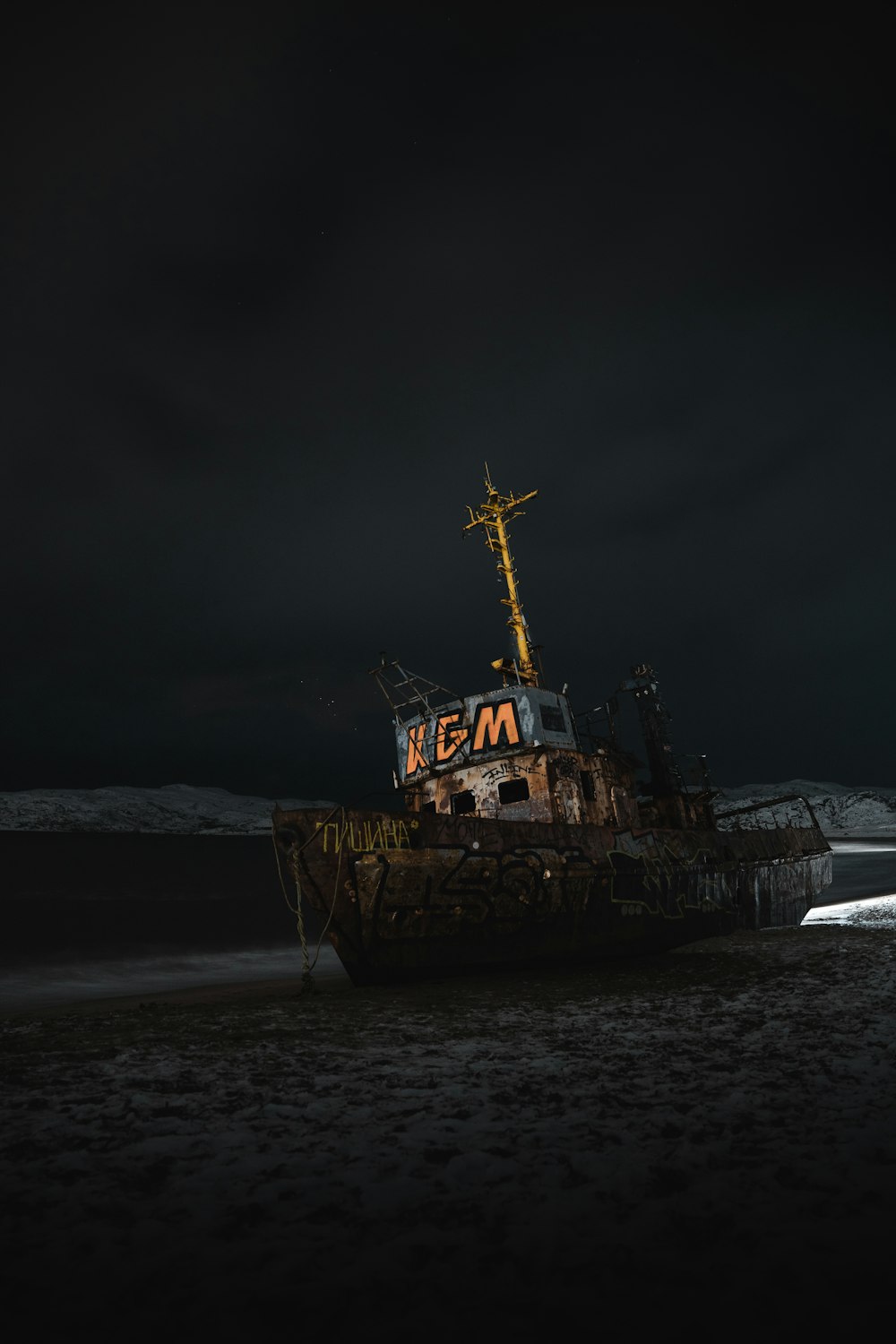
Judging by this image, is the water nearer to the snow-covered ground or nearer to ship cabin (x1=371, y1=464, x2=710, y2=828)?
ship cabin (x1=371, y1=464, x2=710, y2=828)

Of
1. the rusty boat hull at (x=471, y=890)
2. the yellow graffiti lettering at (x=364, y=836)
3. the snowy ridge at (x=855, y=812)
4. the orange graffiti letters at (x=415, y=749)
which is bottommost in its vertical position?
the snowy ridge at (x=855, y=812)

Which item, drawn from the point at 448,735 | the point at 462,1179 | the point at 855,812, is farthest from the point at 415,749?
the point at 855,812

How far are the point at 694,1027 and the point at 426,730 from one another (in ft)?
36.2

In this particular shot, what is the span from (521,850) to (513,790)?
354 cm

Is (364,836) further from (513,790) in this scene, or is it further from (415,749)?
(415,749)

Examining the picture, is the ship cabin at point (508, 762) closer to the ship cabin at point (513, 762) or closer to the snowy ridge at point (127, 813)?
the ship cabin at point (513, 762)

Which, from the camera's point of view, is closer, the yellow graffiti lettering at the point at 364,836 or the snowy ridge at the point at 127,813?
the yellow graffiti lettering at the point at 364,836

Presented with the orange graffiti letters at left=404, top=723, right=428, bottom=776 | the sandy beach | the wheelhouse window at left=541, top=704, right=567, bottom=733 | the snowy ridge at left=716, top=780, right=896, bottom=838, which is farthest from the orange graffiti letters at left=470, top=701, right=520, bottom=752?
the snowy ridge at left=716, top=780, right=896, bottom=838

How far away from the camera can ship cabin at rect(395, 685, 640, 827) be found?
14758mm

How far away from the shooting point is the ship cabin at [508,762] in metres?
14.8

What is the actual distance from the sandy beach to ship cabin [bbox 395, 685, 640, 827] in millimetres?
8912

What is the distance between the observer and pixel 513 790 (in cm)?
1501

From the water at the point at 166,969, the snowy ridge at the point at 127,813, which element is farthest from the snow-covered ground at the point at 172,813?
the water at the point at 166,969

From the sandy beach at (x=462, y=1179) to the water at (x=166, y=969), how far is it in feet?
36.4
